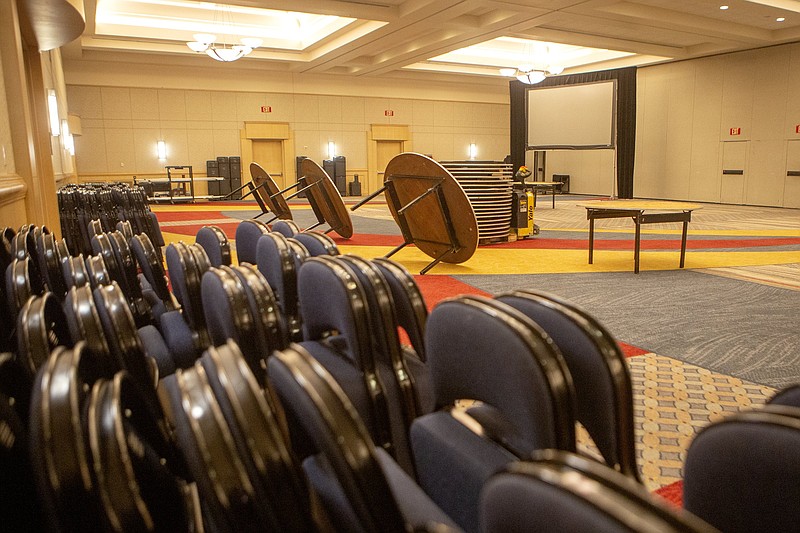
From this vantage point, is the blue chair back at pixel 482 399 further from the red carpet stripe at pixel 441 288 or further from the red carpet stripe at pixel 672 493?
the red carpet stripe at pixel 441 288

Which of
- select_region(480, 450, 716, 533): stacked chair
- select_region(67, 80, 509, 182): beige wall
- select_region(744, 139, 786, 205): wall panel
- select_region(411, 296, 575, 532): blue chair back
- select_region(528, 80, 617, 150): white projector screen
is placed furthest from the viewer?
select_region(67, 80, 509, 182): beige wall

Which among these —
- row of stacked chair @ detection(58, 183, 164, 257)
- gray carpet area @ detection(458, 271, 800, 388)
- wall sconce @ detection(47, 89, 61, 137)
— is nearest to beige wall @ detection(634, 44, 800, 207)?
gray carpet area @ detection(458, 271, 800, 388)

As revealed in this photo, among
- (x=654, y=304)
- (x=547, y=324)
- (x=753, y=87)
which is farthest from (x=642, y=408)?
(x=753, y=87)

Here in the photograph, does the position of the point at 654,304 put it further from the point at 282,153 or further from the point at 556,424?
the point at 282,153

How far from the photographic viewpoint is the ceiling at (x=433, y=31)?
35.6 ft

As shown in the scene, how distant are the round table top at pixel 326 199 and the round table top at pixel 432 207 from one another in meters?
1.08

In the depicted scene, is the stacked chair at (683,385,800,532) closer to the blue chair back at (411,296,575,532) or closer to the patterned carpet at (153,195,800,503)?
the blue chair back at (411,296,575,532)

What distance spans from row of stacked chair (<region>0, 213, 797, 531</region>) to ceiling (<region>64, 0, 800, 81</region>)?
9926 mm

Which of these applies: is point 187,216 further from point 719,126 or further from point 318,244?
point 719,126

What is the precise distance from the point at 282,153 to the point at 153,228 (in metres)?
13.9

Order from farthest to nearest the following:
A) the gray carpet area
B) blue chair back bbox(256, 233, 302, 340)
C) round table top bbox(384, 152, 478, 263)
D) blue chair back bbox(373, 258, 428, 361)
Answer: round table top bbox(384, 152, 478, 263), the gray carpet area, blue chair back bbox(256, 233, 302, 340), blue chair back bbox(373, 258, 428, 361)

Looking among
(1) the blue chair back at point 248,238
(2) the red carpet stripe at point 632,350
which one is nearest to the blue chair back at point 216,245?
(1) the blue chair back at point 248,238

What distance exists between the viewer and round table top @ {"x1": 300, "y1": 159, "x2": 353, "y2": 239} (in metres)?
6.84

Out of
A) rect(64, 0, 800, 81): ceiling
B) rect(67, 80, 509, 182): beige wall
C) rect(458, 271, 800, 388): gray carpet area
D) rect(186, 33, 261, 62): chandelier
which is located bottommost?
rect(458, 271, 800, 388): gray carpet area
